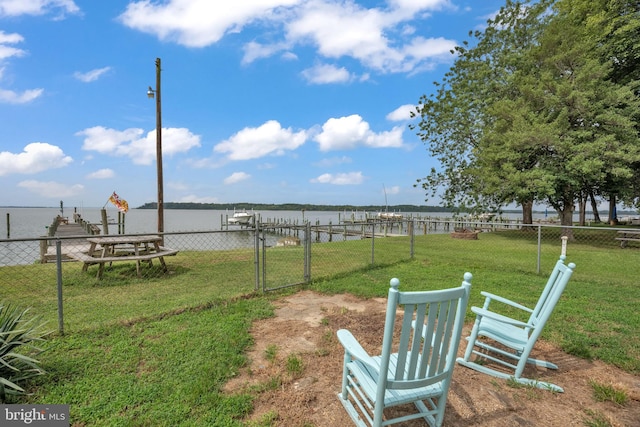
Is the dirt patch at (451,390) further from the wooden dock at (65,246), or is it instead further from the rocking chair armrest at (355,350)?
the wooden dock at (65,246)

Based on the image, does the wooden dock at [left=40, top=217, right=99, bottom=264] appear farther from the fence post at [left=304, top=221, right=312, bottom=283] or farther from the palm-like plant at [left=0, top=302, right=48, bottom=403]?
the fence post at [left=304, top=221, right=312, bottom=283]

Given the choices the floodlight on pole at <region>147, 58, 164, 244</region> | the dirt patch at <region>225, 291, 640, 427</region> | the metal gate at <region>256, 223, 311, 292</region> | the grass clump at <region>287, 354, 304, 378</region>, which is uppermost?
the floodlight on pole at <region>147, 58, 164, 244</region>

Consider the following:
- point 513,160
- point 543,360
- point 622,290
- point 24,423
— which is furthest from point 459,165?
point 24,423

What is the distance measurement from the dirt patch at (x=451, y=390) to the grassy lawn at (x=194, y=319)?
0.68 feet

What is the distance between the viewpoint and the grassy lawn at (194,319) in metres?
2.51

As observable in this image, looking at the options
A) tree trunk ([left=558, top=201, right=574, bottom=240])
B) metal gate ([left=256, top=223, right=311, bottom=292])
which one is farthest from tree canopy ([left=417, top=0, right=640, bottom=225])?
metal gate ([left=256, top=223, right=311, bottom=292])

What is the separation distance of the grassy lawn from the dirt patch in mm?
209

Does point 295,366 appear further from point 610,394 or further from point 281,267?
point 281,267

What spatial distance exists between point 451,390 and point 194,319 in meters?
3.30

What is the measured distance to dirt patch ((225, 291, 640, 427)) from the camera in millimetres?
2348

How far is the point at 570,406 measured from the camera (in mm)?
2510

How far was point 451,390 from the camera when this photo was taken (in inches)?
107

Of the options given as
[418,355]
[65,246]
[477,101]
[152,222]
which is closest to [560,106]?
[477,101]

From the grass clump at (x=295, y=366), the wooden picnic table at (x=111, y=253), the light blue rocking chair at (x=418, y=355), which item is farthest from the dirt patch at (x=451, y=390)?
the wooden picnic table at (x=111, y=253)
